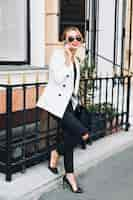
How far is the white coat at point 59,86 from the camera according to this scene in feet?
15.8

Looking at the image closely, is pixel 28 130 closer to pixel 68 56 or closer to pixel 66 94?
pixel 66 94

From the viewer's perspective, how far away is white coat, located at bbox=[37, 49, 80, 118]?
15.8ft

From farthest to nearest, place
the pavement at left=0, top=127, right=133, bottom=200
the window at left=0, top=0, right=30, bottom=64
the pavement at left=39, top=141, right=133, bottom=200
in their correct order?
the window at left=0, top=0, right=30, bottom=64
the pavement at left=39, top=141, right=133, bottom=200
the pavement at left=0, top=127, right=133, bottom=200

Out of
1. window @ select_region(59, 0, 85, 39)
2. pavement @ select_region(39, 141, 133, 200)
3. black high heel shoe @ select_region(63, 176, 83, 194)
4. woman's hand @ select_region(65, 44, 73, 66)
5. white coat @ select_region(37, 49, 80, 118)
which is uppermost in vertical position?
window @ select_region(59, 0, 85, 39)

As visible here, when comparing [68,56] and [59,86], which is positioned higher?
[68,56]

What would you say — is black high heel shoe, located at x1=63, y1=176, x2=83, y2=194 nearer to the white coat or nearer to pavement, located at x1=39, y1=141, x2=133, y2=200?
pavement, located at x1=39, y1=141, x2=133, y2=200

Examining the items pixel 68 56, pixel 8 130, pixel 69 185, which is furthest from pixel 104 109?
pixel 8 130

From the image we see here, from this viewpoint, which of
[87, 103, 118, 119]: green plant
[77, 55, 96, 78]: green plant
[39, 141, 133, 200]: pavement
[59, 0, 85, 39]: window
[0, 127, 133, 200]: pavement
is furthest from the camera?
[59, 0, 85, 39]: window

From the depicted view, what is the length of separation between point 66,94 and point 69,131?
0.40 m

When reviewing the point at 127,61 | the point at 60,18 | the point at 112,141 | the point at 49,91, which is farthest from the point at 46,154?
the point at 127,61

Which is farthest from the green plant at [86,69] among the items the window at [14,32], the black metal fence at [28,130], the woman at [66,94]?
the woman at [66,94]

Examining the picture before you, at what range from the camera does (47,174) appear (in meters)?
5.29

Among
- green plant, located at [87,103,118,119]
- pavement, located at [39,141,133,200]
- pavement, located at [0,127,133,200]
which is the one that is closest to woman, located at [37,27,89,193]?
pavement, located at [39,141,133,200]

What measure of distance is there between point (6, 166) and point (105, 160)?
1526 millimetres
